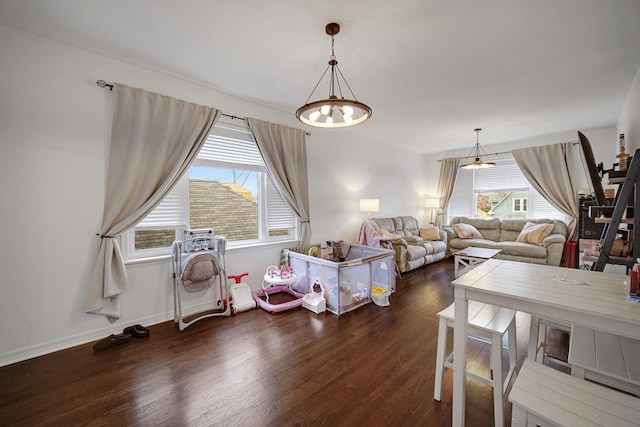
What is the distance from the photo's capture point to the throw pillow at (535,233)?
4.68 m

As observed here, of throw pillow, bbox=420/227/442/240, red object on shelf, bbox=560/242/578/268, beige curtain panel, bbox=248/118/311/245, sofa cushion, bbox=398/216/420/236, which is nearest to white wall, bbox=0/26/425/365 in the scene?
beige curtain panel, bbox=248/118/311/245

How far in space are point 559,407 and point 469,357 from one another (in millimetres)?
1279

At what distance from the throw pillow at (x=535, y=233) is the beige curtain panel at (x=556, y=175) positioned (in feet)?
1.37

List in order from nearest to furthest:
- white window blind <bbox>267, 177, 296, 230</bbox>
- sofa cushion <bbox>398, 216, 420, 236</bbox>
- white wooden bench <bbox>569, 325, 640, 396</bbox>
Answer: white wooden bench <bbox>569, 325, 640, 396</bbox> < white window blind <bbox>267, 177, 296, 230</bbox> < sofa cushion <bbox>398, 216, 420, 236</bbox>

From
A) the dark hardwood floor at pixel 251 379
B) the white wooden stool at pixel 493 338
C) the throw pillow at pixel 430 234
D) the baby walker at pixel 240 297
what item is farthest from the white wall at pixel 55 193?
the throw pillow at pixel 430 234

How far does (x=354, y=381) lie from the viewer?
1.81 m

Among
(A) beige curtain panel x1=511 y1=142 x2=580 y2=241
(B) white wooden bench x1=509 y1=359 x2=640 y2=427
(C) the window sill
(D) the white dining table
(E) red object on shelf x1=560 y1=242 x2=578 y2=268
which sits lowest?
(E) red object on shelf x1=560 y1=242 x2=578 y2=268

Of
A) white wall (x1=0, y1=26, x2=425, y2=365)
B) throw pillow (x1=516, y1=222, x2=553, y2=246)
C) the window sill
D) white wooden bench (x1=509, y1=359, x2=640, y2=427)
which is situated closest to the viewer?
white wooden bench (x1=509, y1=359, x2=640, y2=427)

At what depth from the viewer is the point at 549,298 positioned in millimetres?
1123

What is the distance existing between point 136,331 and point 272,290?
Answer: 1560 mm

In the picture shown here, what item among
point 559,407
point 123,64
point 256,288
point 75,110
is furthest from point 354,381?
point 123,64

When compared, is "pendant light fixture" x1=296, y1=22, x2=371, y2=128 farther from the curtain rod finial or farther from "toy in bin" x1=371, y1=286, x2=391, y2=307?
"toy in bin" x1=371, y1=286, x2=391, y2=307

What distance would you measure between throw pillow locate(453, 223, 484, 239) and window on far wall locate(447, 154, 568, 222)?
2.55ft

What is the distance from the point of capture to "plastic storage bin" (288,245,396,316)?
2930 mm
